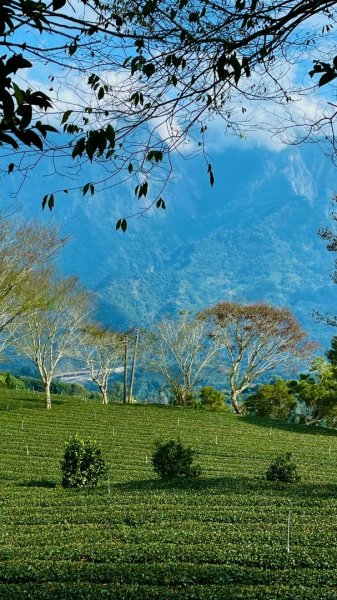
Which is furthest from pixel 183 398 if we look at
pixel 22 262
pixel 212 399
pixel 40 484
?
pixel 40 484

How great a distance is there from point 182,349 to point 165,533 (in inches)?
1465

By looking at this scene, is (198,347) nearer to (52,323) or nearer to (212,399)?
(212,399)

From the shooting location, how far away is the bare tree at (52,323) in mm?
37312

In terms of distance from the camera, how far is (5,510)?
1311 centimetres

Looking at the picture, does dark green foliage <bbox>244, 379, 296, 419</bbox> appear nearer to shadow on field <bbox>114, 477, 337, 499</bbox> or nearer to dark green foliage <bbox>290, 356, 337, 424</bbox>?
dark green foliage <bbox>290, 356, 337, 424</bbox>

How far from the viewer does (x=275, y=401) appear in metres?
44.4

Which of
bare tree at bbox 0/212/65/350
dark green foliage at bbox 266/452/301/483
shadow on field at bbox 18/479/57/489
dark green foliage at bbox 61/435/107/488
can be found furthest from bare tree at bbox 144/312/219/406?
dark green foliage at bbox 61/435/107/488

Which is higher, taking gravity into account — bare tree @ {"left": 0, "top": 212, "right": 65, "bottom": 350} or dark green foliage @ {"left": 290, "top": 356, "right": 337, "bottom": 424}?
bare tree @ {"left": 0, "top": 212, "right": 65, "bottom": 350}

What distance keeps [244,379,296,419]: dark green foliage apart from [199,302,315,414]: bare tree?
4.37 ft

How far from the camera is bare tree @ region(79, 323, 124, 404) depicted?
4534cm

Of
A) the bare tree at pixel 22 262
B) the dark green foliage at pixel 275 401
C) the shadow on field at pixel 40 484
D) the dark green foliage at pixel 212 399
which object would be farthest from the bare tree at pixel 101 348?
the shadow on field at pixel 40 484

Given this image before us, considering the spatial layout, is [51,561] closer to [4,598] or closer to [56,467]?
[4,598]

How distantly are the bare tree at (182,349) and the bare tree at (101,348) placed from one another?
2.84 metres

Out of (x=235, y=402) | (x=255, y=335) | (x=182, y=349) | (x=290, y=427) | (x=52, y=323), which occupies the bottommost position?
(x=290, y=427)
